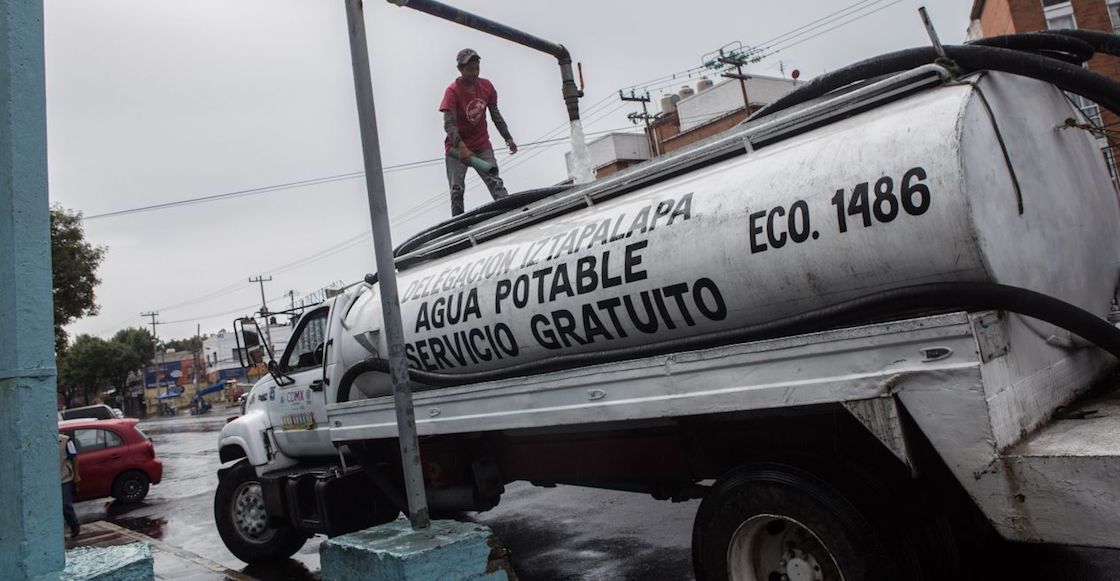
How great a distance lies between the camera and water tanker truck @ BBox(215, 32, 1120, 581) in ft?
9.46

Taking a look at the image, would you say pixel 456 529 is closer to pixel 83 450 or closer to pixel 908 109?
pixel 908 109

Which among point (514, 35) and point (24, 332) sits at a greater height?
point (514, 35)

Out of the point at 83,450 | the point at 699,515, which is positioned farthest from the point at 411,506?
the point at 83,450

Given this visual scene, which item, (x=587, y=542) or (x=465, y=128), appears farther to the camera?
(x=465, y=128)

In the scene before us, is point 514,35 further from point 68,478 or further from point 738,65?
point 738,65

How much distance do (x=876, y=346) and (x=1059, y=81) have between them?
152cm

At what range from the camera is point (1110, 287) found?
4.17m

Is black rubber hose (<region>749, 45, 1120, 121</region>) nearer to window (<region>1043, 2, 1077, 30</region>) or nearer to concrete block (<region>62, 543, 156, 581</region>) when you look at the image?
concrete block (<region>62, 543, 156, 581</region>)

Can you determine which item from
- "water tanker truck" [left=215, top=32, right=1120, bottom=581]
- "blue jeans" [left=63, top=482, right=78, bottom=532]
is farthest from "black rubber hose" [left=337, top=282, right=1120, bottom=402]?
"blue jeans" [left=63, top=482, right=78, bottom=532]

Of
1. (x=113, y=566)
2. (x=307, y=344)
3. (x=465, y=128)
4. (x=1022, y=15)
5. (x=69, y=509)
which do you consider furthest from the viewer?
(x=1022, y=15)

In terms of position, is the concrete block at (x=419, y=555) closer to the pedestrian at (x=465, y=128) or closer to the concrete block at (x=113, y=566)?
the concrete block at (x=113, y=566)

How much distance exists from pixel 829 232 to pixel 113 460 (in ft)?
44.4

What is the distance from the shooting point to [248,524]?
7.38 m

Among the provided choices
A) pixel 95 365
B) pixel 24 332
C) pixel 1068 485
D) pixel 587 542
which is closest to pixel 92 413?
pixel 587 542
